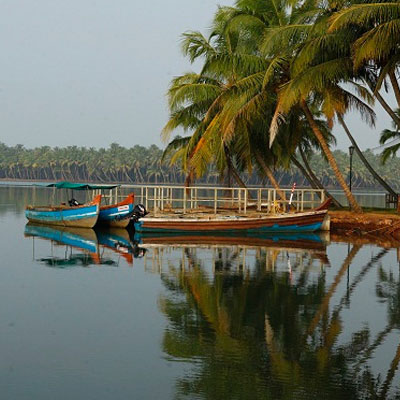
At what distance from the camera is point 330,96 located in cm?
2820

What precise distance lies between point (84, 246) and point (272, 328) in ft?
47.3

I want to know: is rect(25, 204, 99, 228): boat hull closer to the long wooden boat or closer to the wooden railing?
the long wooden boat

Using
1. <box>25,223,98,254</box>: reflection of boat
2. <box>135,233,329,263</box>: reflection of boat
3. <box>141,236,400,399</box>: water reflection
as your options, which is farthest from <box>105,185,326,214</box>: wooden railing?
<box>141,236,400,399</box>: water reflection

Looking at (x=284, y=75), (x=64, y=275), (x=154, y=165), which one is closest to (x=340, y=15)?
(x=284, y=75)

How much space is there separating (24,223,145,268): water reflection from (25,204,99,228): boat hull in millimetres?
325

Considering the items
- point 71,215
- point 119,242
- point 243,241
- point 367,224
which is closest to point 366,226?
point 367,224

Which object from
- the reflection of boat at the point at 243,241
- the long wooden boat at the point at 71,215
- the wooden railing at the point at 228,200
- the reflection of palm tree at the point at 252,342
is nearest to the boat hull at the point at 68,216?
the long wooden boat at the point at 71,215

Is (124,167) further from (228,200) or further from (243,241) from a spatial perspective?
(243,241)

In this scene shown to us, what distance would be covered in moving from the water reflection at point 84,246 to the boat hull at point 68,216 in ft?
1.07

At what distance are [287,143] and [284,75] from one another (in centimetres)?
489

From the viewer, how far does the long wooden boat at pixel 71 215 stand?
31891 millimetres

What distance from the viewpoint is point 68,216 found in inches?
1303

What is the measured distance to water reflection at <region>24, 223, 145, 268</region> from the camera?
20.7 metres

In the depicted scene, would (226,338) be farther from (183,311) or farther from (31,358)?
(31,358)
